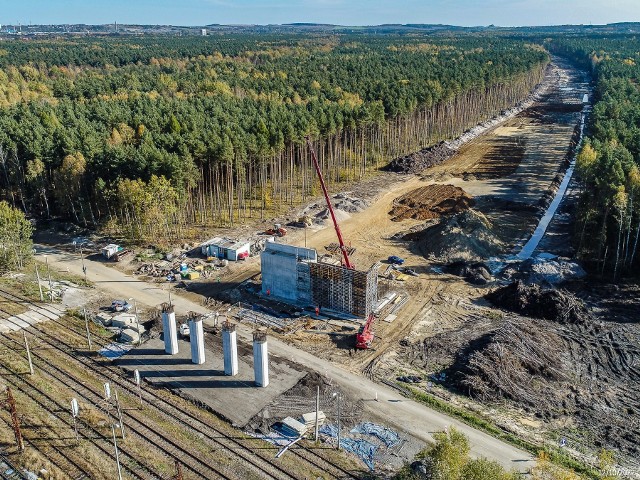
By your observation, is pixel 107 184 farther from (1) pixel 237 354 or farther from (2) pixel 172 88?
(2) pixel 172 88

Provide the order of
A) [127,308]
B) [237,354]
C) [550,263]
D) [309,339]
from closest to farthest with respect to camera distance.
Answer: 1. [237,354]
2. [309,339]
3. [127,308]
4. [550,263]

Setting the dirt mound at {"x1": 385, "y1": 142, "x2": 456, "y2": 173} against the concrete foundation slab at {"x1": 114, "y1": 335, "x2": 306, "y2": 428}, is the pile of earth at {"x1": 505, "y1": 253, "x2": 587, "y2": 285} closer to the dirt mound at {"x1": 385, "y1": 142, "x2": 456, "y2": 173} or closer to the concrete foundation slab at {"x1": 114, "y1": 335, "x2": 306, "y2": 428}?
the concrete foundation slab at {"x1": 114, "y1": 335, "x2": 306, "y2": 428}

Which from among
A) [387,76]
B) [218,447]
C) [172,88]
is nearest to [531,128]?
[387,76]

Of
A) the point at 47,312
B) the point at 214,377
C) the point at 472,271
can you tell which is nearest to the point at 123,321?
the point at 47,312

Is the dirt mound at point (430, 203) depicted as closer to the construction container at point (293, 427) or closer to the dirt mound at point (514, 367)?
the dirt mound at point (514, 367)

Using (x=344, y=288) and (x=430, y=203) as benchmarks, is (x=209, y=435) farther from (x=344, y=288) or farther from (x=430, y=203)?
(x=430, y=203)

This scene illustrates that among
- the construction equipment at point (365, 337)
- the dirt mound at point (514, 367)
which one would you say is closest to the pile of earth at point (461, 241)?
the dirt mound at point (514, 367)
